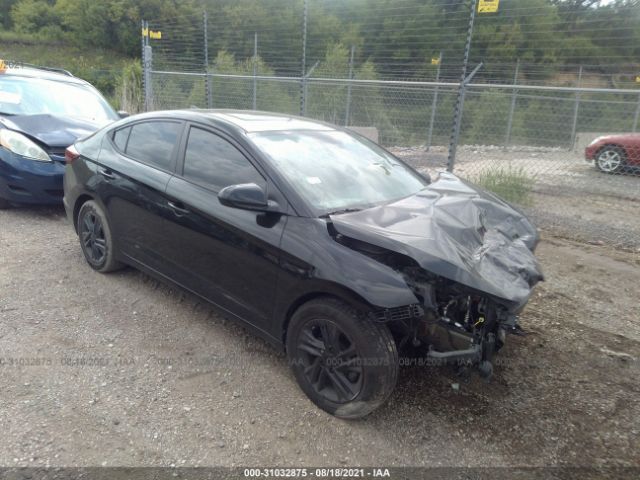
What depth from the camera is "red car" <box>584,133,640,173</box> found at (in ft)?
26.0

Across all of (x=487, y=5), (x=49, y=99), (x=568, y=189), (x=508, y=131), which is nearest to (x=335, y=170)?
(x=487, y=5)

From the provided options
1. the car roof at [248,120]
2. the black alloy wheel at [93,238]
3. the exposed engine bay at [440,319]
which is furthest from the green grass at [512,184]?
the black alloy wheel at [93,238]

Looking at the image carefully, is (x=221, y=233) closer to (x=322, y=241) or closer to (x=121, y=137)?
Answer: (x=322, y=241)

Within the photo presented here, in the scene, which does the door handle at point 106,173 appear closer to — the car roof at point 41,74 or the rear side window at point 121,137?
the rear side window at point 121,137

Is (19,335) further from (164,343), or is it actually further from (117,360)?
(164,343)

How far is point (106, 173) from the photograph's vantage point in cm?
400

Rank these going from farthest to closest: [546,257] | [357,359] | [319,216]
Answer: [546,257] → [319,216] → [357,359]

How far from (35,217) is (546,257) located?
19.6 ft

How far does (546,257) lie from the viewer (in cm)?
532

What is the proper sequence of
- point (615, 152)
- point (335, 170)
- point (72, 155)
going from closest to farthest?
point (335, 170)
point (72, 155)
point (615, 152)

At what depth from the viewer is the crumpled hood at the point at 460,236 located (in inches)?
96.3

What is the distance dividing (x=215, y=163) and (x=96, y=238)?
1.68 metres

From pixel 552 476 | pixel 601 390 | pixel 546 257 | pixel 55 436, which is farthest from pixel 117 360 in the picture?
pixel 546 257

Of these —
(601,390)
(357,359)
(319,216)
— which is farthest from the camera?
(601,390)
